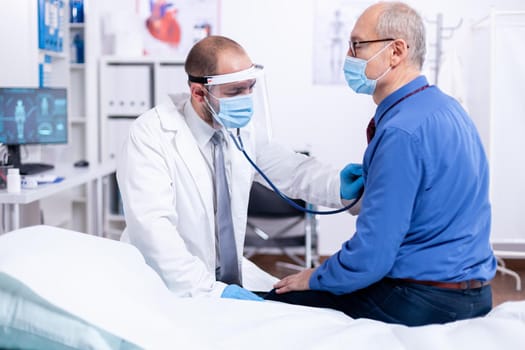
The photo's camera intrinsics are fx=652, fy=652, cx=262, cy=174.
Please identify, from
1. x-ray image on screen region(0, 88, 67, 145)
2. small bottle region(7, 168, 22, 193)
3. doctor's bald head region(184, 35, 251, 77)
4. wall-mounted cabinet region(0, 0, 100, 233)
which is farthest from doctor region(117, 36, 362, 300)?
wall-mounted cabinet region(0, 0, 100, 233)

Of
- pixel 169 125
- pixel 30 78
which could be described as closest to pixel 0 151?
pixel 30 78

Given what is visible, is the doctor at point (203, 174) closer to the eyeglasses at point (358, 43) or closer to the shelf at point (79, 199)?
the eyeglasses at point (358, 43)

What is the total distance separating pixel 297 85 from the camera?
4.32m

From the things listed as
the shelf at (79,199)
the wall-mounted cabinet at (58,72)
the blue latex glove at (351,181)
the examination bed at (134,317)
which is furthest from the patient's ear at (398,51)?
the shelf at (79,199)

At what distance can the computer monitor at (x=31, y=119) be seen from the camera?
303 cm

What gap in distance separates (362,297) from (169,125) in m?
0.74

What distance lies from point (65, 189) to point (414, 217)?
2.09 metres

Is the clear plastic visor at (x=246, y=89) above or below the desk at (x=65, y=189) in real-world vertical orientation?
above

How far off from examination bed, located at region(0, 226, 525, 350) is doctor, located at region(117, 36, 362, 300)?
298 millimetres

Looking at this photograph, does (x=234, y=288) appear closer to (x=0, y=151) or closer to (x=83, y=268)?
(x=83, y=268)

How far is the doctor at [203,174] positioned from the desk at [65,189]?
2.95 ft

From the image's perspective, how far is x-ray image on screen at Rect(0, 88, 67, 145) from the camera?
3.03 m

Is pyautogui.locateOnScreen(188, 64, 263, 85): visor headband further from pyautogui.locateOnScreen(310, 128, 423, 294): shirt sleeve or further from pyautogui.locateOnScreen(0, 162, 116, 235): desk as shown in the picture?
pyautogui.locateOnScreen(0, 162, 116, 235): desk

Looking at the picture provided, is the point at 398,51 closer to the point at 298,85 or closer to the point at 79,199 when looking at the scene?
the point at 298,85
